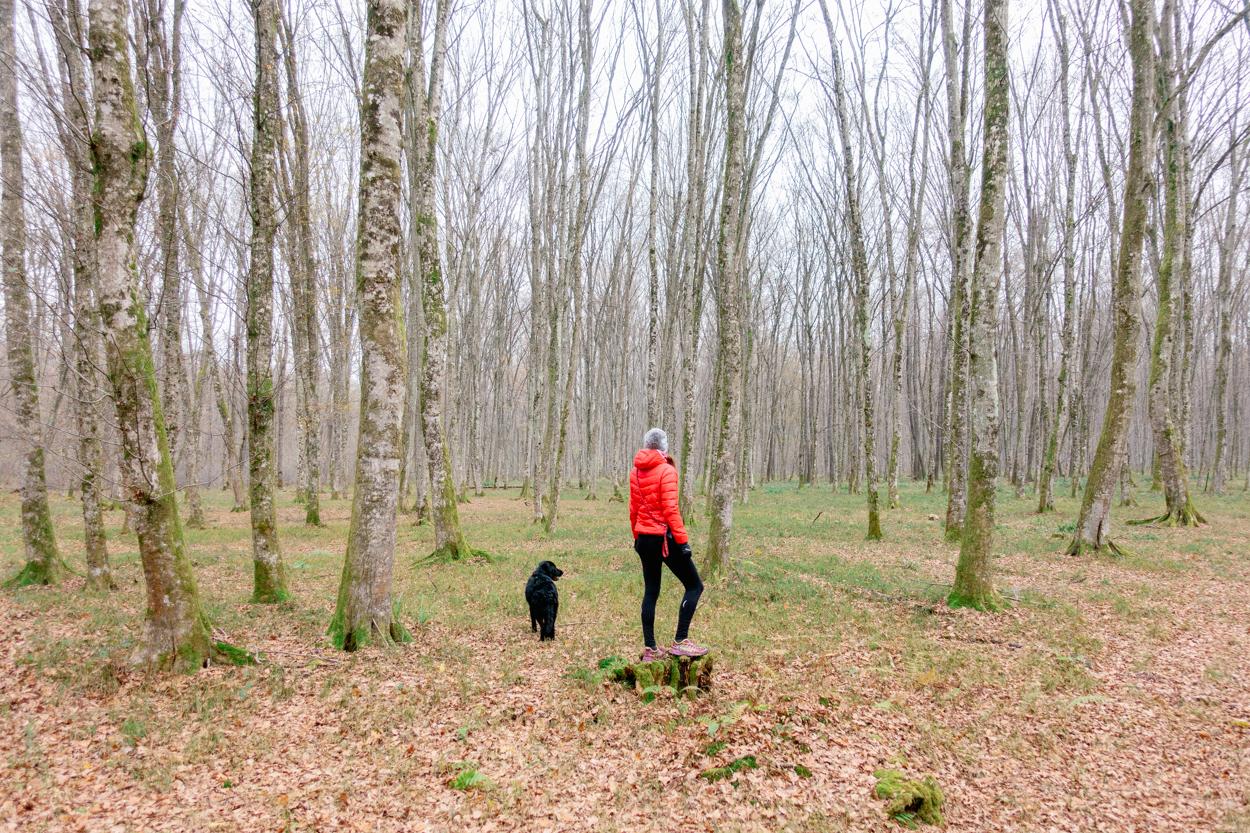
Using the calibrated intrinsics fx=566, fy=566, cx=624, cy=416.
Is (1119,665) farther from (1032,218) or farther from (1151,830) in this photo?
(1032,218)

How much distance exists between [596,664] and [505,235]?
20919 millimetres

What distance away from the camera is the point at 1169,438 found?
11.7m

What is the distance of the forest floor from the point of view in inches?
120

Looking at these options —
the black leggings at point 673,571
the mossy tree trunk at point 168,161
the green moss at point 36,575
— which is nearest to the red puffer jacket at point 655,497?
the black leggings at point 673,571

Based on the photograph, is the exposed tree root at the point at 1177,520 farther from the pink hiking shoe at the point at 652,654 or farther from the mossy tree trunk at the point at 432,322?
the mossy tree trunk at the point at 432,322

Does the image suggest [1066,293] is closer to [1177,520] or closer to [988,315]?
[1177,520]

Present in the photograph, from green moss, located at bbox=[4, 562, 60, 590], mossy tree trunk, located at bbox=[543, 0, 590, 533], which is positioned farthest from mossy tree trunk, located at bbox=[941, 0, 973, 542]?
green moss, located at bbox=[4, 562, 60, 590]

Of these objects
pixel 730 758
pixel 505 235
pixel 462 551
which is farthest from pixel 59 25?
pixel 505 235

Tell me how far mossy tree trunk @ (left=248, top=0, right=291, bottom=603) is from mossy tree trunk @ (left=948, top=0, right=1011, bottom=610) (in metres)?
7.84

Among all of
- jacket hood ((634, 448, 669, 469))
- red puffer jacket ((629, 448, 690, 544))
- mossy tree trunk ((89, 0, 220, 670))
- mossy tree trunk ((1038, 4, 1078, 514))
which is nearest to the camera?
mossy tree trunk ((89, 0, 220, 670))

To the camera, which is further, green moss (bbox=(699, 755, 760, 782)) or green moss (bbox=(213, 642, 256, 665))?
green moss (bbox=(213, 642, 256, 665))

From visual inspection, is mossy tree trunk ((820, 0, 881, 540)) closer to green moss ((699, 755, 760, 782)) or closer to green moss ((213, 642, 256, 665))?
green moss ((699, 755, 760, 782))

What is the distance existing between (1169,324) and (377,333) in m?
15.0

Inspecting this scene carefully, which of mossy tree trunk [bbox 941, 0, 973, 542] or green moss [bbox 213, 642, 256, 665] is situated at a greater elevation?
mossy tree trunk [bbox 941, 0, 973, 542]
